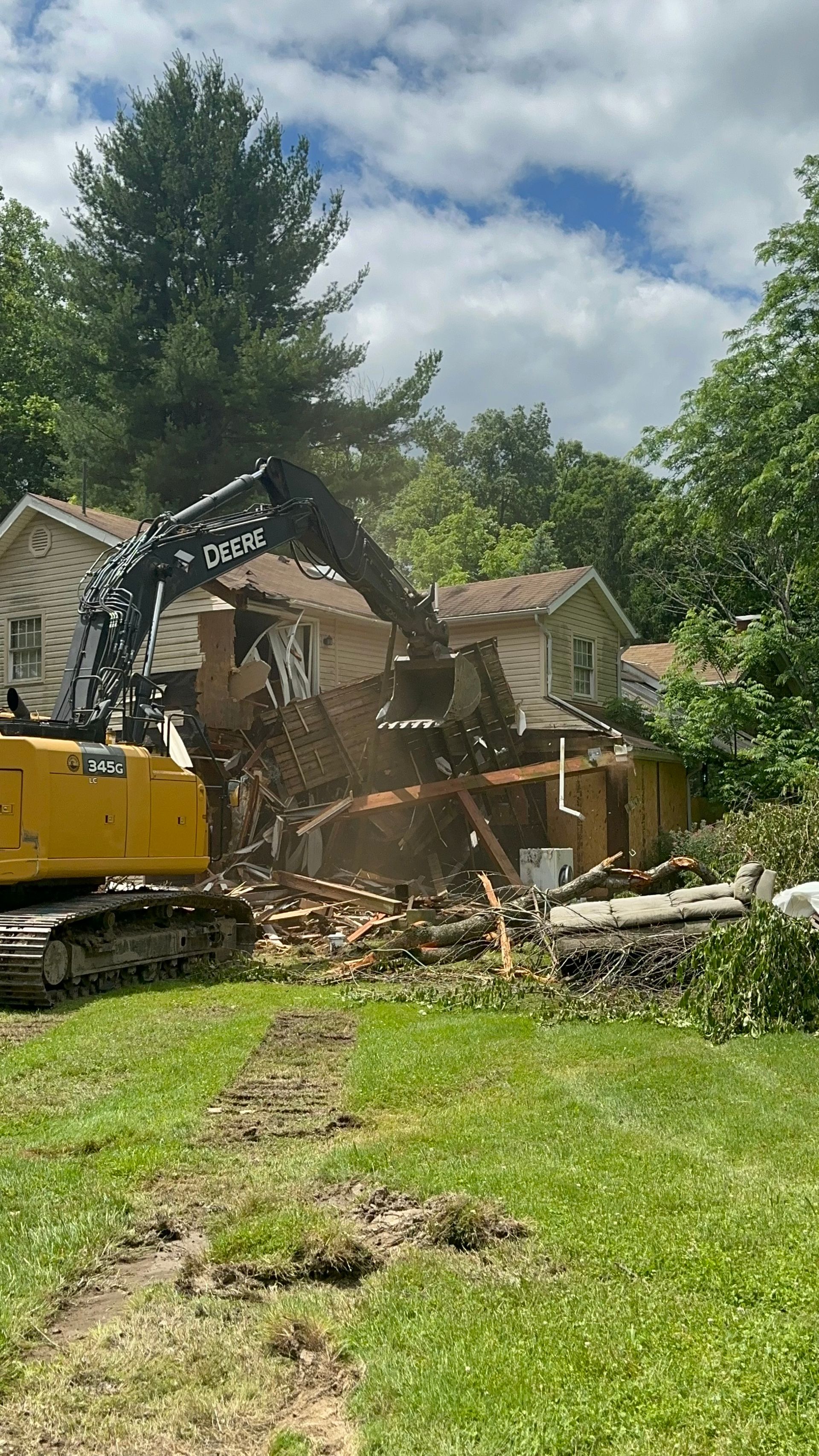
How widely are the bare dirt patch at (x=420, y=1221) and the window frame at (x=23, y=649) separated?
1962 centimetres

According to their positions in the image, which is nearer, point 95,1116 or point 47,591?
point 95,1116

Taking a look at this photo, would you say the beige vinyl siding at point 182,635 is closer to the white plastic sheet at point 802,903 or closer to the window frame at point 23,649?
the window frame at point 23,649

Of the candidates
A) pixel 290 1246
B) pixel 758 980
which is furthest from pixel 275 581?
pixel 290 1246

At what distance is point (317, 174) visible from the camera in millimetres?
35625

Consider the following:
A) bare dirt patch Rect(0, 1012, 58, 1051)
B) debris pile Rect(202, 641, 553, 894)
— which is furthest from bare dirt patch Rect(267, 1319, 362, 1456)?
debris pile Rect(202, 641, 553, 894)

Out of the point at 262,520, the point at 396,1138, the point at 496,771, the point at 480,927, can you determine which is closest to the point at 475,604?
the point at 496,771

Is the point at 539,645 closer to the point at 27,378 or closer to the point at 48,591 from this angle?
the point at 48,591

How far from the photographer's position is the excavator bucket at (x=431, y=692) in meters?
19.3

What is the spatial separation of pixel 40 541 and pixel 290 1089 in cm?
1821

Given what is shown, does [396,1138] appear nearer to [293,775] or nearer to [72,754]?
[72,754]

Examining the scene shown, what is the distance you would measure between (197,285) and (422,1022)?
28125 mm

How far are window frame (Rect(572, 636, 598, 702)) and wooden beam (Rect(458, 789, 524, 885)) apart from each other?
810cm

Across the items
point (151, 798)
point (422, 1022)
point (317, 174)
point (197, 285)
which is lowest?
point (422, 1022)

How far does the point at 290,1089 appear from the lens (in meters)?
7.94
